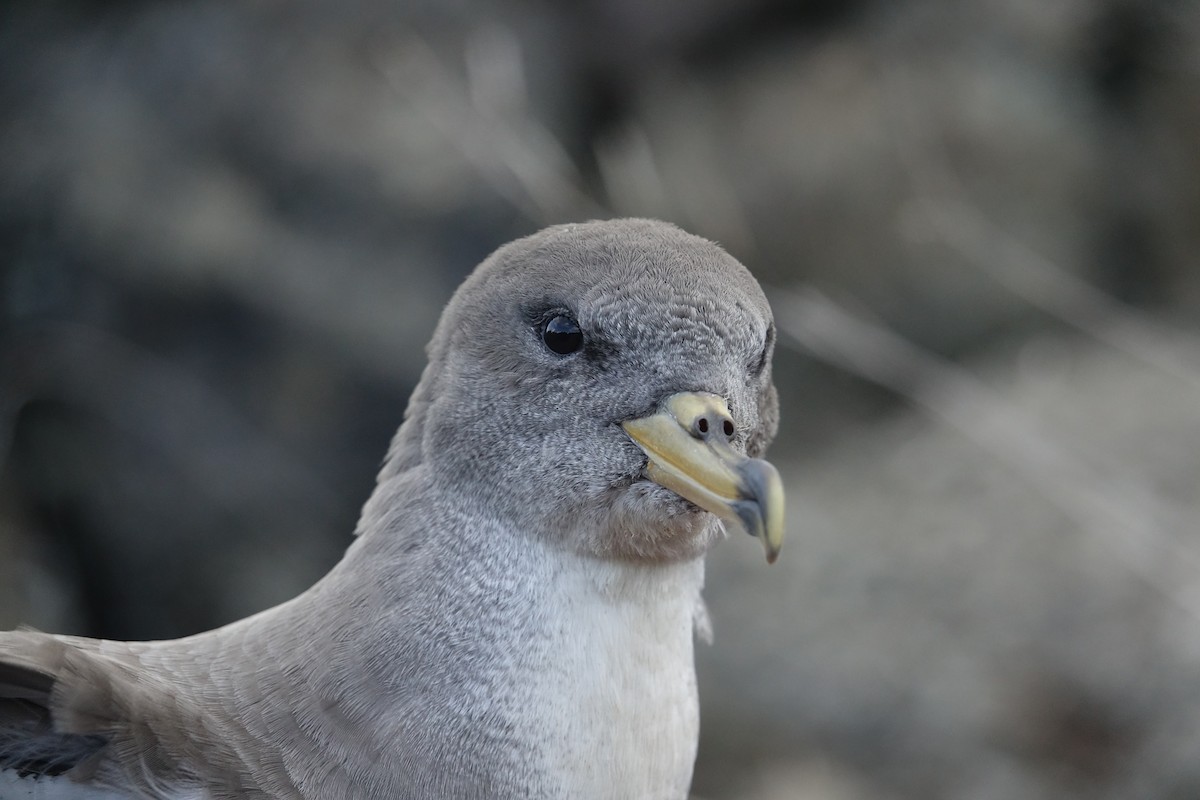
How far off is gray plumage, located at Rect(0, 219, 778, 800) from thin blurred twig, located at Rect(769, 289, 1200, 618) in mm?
1793

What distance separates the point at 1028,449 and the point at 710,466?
2928mm

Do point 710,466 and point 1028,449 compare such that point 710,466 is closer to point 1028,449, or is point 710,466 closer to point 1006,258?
point 1028,449

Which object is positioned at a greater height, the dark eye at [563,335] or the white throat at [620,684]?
the dark eye at [563,335]

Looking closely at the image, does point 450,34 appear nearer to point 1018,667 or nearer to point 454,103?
point 454,103

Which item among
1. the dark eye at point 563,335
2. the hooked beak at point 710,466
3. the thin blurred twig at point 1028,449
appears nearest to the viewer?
the hooked beak at point 710,466

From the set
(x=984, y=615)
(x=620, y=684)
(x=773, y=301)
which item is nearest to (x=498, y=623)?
(x=620, y=684)

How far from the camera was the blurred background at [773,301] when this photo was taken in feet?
15.8

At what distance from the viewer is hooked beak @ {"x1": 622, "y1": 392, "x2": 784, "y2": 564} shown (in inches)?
80.4

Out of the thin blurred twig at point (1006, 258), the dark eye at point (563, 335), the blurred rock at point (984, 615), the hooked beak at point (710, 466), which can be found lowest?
the blurred rock at point (984, 615)

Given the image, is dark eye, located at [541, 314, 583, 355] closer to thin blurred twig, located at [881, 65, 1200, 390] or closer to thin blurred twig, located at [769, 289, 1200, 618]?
thin blurred twig, located at [769, 289, 1200, 618]

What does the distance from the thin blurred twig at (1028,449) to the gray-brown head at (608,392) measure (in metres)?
1.74

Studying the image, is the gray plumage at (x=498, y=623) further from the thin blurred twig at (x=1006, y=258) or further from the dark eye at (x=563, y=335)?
the thin blurred twig at (x=1006, y=258)

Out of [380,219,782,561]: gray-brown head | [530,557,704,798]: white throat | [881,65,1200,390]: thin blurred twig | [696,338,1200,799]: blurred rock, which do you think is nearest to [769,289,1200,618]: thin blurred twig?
[696,338,1200,799]: blurred rock

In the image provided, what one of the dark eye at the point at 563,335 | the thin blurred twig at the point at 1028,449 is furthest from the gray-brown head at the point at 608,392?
the thin blurred twig at the point at 1028,449
